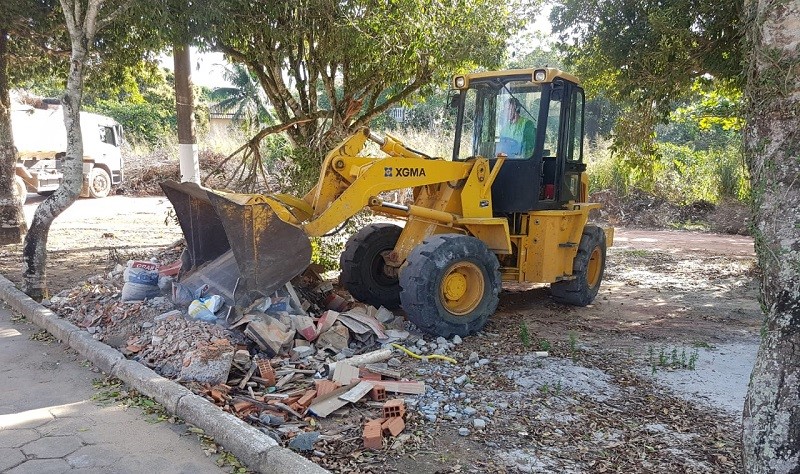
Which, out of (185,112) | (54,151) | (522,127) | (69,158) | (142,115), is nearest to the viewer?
(522,127)

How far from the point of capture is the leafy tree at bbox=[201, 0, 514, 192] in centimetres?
869

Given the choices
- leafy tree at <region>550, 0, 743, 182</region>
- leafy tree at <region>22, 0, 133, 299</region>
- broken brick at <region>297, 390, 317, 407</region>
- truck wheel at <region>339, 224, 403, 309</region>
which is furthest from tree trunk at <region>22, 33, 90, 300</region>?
Result: leafy tree at <region>550, 0, 743, 182</region>

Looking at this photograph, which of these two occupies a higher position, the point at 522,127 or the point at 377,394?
the point at 522,127

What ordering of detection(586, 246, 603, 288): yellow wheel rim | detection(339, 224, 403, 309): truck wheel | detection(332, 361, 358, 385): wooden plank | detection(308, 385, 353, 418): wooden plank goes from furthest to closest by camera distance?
1. detection(586, 246, 603, 288): yellow wheel rim
2. detection(339, 224, 403, 309): truck wheel
3. detection(332, 361, 358, 385): wooden plank
4. detection(308, 385, 353, 418): wooden plank

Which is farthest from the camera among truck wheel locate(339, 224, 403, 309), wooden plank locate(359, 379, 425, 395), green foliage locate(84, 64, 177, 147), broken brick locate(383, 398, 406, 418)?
green foliage locate(84, 64, 177, 147)

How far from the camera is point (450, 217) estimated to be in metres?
7.17

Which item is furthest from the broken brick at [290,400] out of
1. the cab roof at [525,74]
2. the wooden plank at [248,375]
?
the cab roof at [525,74]

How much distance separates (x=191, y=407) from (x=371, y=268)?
3471 millimetres

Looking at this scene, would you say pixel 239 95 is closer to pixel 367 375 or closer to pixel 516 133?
pixel 516 133

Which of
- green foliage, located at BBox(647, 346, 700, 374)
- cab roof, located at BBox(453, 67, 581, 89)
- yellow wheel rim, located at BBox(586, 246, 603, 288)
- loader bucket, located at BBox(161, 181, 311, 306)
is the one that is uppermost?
cab roof, located at BBox(453, 67, 581, 89)

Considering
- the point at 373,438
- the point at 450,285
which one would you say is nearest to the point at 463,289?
the point at 450,285

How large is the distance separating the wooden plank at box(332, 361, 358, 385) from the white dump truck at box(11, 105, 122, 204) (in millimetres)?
17627

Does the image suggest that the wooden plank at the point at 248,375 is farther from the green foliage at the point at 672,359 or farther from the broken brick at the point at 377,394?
the green foliage at the point at 672,359

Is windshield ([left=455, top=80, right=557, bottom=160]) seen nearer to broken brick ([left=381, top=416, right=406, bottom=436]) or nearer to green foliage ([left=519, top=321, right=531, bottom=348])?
green foliage ([left=519, top=321, right=531, bottom=348])
